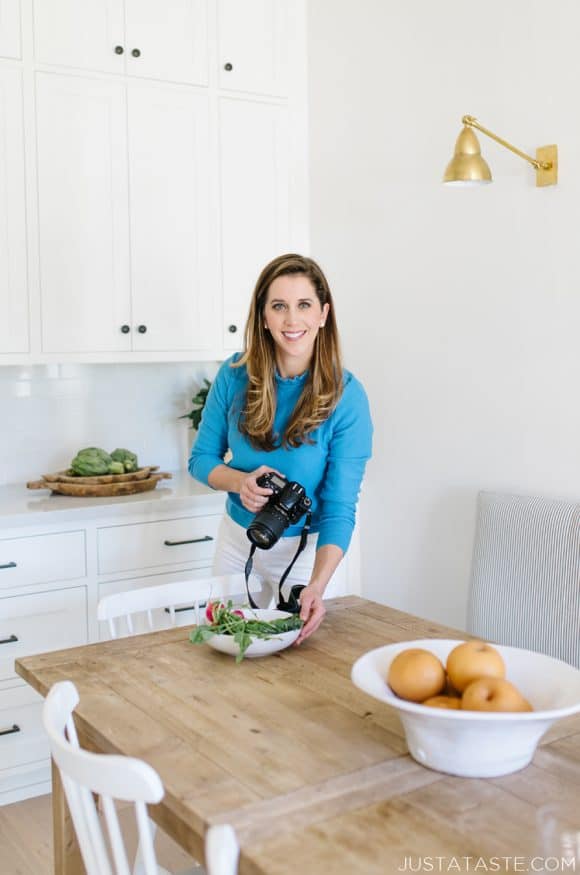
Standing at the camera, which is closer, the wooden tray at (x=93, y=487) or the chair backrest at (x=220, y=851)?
the chair backrest at (x=220, y=851)

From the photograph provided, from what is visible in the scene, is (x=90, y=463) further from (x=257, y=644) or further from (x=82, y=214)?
(x=257, y=644)

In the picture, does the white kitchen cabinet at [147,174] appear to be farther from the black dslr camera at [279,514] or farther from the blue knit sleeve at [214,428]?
the black dslr camera at [279,514]

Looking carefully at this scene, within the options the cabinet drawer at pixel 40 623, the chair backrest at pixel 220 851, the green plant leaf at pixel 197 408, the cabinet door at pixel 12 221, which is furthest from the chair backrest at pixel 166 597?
the green plant leaf at pixel 197 408

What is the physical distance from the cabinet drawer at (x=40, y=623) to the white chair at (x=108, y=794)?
5.10 ft

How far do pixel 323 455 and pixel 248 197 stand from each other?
1.53m

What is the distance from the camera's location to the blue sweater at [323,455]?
7.41 feet

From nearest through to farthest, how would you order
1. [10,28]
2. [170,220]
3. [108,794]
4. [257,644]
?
[108,794] < [257,644] < [10,28] < [170,220]

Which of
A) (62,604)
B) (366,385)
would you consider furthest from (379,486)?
(62,604)

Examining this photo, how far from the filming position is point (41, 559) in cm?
293

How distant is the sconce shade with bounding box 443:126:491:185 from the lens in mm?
2297

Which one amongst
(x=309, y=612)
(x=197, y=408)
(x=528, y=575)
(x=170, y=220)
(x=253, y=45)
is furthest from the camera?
(x=197, y=408)

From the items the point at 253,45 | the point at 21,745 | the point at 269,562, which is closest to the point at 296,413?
the point at 269,562

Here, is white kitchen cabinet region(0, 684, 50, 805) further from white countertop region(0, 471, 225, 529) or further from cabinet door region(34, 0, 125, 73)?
cabinet door region(34, 0, 125, 73)

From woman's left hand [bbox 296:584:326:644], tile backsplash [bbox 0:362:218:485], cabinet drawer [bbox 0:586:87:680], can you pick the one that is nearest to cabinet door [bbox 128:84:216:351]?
tile backsplash [bbox 0:362:218:485]
